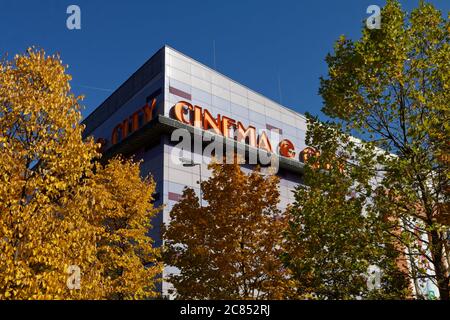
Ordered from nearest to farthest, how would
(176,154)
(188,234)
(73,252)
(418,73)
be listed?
(73,252) → (418,73) → (188,234) → (176,154)

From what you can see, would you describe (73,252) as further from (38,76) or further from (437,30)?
(437,30)

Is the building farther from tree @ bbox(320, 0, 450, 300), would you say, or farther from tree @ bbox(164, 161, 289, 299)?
tree @ bbox(320, 0, 450, 300)

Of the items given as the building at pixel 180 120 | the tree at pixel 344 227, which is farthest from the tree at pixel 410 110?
the building at pixel 180 120

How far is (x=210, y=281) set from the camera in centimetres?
1998

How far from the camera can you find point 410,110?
14312 millimetres

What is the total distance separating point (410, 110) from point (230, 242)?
963 cm

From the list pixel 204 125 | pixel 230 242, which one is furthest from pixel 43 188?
pixel 204 125

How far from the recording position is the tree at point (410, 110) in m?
13.0

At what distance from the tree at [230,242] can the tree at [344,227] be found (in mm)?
4324

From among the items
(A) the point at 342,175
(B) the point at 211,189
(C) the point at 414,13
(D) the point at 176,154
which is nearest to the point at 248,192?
(B) the point at 211,189

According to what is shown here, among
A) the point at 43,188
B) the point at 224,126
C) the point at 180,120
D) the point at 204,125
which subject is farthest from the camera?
the point at 224,126

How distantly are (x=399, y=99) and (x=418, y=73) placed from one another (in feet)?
3.21

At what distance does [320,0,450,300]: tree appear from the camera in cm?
1303

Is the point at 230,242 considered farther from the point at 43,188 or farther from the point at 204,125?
the point at 204,125
